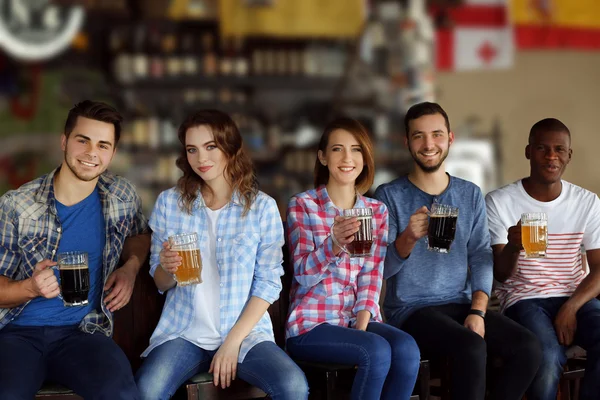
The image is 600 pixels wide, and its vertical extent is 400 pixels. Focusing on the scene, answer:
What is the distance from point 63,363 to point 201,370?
0.47m

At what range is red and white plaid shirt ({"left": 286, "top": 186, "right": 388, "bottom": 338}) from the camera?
2893 mm

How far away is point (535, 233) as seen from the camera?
2967 millimetres

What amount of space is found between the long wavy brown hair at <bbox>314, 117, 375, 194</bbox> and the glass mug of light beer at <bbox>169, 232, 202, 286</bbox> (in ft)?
2.28

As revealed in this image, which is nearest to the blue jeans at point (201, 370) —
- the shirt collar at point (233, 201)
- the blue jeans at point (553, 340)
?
the shirt collar at point (233, 201)

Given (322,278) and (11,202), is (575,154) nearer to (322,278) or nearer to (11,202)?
(322,278)

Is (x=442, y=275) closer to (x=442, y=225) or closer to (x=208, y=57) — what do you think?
(x=442, y=225)

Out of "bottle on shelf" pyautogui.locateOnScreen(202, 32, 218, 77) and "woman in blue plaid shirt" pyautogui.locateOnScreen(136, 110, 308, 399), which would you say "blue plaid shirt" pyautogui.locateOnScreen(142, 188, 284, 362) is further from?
"bottle on shelf" pyautogui.locateOnScreen(202, 32, 218, 77)

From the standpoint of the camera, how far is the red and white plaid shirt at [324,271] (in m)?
2.89

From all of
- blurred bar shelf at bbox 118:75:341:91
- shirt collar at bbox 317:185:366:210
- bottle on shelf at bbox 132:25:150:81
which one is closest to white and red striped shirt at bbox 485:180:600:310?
shirt collar at bbox 317:185:366:210

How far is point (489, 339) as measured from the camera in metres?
2.99

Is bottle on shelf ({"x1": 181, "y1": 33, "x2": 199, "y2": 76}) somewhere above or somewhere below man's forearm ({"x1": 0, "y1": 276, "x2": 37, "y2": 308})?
above

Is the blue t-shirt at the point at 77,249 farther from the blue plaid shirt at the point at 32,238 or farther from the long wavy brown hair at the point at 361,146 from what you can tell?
the long wavy brown hair at the point at 361,146

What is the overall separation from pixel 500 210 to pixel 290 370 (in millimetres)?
1223

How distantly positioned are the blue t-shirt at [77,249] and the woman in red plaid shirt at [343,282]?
28.1 inches
